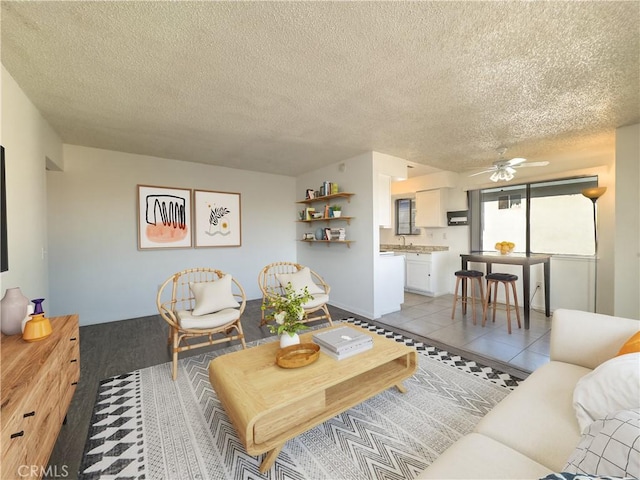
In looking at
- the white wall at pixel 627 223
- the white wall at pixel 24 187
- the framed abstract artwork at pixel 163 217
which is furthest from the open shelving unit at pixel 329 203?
the white wall at pixel 24 187

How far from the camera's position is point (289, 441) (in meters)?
1.61

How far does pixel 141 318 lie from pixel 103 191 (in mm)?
1848

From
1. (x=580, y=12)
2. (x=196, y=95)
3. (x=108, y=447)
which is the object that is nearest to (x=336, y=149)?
(x=196, y=95)

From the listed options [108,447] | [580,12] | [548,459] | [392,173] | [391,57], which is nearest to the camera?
[548,459]

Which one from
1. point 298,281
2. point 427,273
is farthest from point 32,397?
point 427,273

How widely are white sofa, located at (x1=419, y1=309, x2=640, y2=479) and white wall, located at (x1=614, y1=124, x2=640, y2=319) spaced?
79.3 inches

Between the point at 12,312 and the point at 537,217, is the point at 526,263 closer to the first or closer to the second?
the point at 537,217

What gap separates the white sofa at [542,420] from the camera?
0.93 meters

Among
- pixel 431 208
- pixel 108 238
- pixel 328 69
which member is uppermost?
pixel 328 69

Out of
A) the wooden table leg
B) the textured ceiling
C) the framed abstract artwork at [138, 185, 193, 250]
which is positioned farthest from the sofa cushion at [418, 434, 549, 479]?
the framed abstract artwork at [138, 185, 193, 250]

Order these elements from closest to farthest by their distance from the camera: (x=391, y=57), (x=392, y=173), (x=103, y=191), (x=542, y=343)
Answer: (x=391, y=57)
(x=542, y=343)
(x=103, y=191)
(x=392, y=173)

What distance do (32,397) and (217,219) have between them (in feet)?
11.7

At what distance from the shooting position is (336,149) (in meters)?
3.71

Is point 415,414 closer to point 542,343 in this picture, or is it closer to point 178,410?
point 178,410
